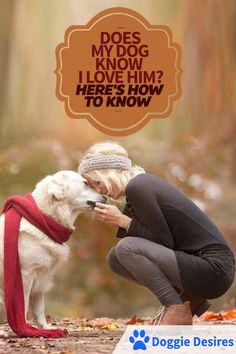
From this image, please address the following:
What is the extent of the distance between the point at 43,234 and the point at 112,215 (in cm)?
42

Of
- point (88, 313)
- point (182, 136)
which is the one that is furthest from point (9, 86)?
point (88, 313)

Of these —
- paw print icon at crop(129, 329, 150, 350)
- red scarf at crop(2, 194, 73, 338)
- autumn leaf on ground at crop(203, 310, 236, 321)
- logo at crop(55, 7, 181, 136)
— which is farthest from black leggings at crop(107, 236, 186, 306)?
logo at crop(55, 7, 181, 136)

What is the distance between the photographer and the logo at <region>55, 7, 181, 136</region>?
16.4 feet

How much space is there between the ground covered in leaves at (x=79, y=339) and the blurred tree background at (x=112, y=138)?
1.76ft

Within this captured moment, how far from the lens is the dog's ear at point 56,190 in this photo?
4121 mm

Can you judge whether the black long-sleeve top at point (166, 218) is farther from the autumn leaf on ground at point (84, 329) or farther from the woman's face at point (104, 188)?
the autumn leaf on ground at point (84, 329)

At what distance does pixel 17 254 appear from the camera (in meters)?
4.05

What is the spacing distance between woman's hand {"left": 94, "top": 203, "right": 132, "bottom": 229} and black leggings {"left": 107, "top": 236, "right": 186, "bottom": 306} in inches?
3.9

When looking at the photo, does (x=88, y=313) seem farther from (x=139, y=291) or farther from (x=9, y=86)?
(x=9, y=86)

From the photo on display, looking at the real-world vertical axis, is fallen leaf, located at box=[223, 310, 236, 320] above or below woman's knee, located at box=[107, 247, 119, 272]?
below

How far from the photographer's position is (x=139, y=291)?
5609 millimetres

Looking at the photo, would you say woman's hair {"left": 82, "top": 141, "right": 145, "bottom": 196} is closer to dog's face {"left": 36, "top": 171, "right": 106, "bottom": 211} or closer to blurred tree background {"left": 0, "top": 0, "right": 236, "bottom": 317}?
dog's face {"left": 36, "top": 171, "right": 106, "bottom": 211}

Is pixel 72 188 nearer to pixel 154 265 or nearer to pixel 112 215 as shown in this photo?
pixel 112 215

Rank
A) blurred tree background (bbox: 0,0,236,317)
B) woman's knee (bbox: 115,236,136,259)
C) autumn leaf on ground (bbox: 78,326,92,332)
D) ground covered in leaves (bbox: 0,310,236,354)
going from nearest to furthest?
ground covered in leaves (bbox: 0,310,236,354) → woman's knee (bbox: 115,236,136,259) → autumn leaf on ground (bbox: 78,326,92,332) → blurred tree background (bbox: 0,0,236,317)
